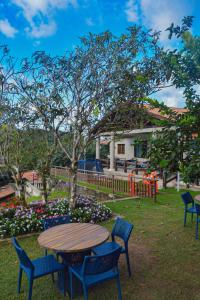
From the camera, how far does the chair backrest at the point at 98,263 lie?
2646 millimetres

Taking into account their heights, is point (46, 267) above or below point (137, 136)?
below

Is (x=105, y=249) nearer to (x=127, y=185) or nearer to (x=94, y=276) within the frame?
(x=94, y=276)

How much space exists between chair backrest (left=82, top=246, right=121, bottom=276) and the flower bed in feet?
10.7

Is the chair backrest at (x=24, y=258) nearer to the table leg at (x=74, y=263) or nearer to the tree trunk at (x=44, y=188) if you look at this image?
the table leg at (x=74, y=263)

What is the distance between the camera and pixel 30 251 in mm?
4672

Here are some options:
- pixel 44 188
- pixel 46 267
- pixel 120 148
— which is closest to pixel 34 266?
pixel 46 267

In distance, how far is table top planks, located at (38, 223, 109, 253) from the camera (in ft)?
9.95

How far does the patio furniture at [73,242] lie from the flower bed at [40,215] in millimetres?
2143

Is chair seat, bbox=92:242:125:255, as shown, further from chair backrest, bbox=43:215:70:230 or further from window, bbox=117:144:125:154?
window, bbox=117:144:125:154

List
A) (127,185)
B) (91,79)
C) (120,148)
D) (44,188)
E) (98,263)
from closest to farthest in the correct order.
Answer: (98,263) < (91,79) < (44,188) < (127,185) < (120,148)

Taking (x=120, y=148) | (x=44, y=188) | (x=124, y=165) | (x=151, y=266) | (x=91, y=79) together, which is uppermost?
(x=91, y=79)

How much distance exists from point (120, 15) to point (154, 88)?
7.30 ft

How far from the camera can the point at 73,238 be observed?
3.36 meters

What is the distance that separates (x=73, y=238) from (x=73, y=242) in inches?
6.0
